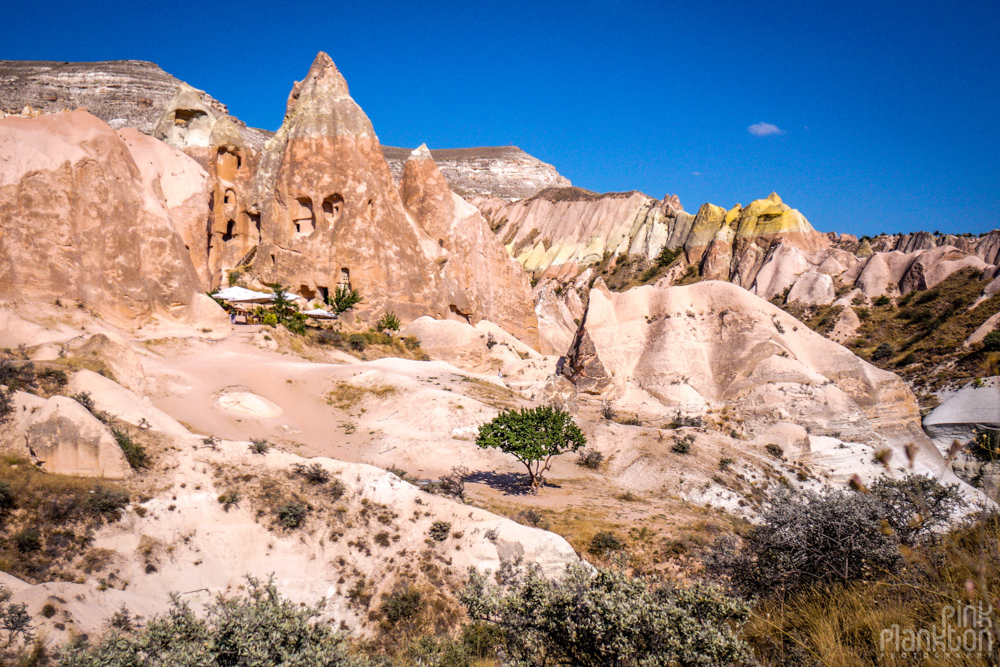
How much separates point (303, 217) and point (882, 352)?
35173 millimetres

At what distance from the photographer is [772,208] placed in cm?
5731

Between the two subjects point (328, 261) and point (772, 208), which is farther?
point (772, 208)

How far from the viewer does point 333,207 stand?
31266 mm

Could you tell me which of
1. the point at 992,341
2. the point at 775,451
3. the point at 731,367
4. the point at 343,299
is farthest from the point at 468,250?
the point at 992,341

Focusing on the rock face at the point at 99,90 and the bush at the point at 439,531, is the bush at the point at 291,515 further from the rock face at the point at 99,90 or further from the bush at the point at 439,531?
the rock face at the point at 99,90

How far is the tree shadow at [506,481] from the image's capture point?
51.9 ft

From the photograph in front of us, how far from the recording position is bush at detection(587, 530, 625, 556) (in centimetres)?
1107

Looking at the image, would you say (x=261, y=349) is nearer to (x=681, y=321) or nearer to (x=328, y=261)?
(x=328, y=261)

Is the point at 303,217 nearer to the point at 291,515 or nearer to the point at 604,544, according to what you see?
the point at 291,515

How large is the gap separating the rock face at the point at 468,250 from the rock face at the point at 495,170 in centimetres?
6422

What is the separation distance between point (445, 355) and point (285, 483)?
18.3 metres

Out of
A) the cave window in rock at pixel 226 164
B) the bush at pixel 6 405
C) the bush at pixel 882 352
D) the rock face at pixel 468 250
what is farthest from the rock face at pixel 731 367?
the cave window in rock at pixel 226 164

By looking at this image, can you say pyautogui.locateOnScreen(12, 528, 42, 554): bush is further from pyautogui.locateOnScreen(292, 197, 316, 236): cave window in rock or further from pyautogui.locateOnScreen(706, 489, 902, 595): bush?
pyautogui.locateOnScreen(292, 197, 316, 236): cave window in rock

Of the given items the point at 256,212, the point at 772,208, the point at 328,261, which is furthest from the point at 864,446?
the point at 772,208
